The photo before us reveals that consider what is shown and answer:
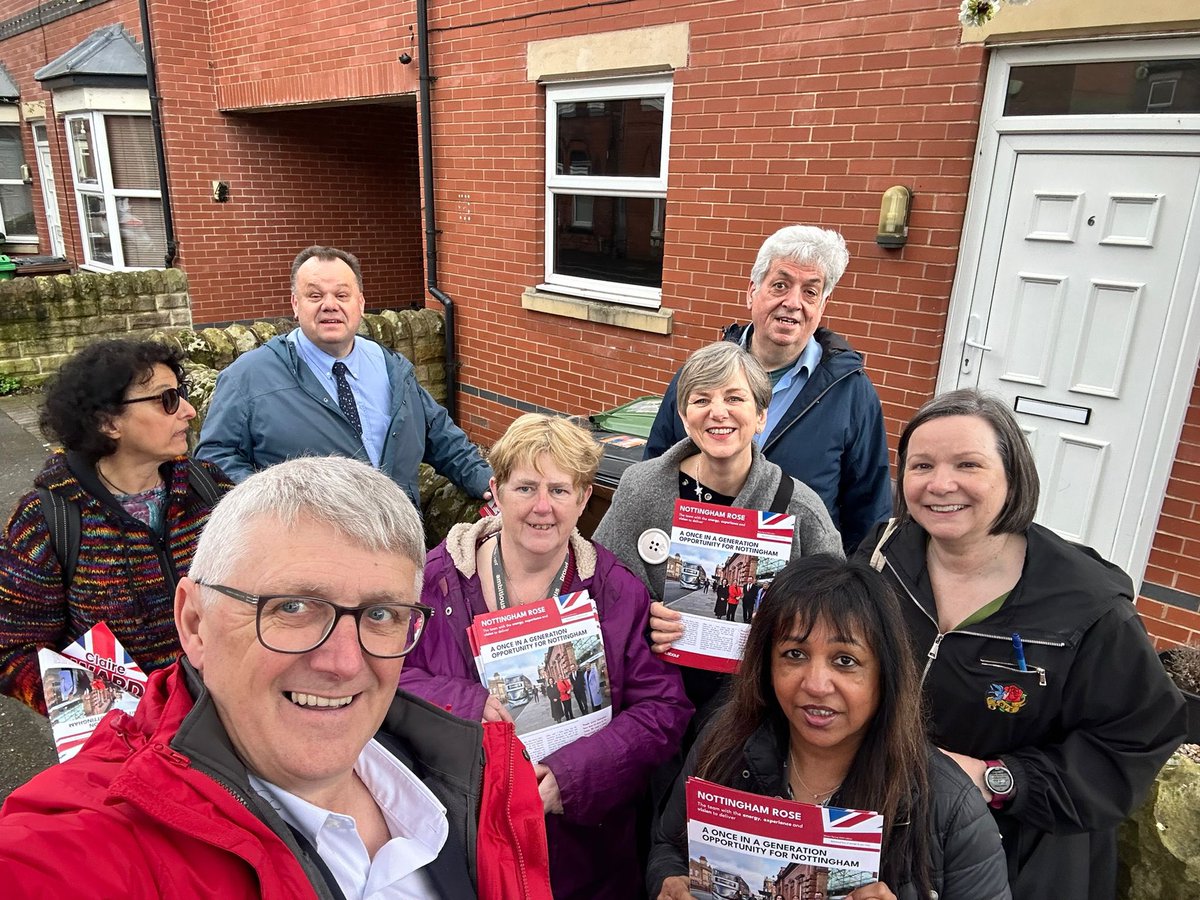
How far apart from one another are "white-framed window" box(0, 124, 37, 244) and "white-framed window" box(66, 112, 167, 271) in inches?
151

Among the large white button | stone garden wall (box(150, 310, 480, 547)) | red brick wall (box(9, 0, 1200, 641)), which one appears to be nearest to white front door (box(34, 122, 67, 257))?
red brick wall (box(9, 0, 1200, 641))

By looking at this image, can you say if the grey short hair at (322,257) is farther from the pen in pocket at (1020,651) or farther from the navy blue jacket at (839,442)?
the pen in pocket at (1020,651)

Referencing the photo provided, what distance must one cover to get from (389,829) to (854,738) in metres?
0.91

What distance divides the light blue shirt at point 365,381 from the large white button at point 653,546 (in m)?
1.35

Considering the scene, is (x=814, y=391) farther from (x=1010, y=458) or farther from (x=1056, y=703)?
(x=1056, y=703)

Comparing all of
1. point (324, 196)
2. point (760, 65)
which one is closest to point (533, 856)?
point (760, 65)

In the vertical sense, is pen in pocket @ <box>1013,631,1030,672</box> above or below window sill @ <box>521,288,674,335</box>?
below

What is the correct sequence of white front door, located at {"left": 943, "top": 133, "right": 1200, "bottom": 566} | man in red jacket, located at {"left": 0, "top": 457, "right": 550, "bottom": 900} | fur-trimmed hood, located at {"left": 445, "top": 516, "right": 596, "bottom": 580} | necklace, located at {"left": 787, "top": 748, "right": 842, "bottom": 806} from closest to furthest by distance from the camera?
man in red jacket, located at {"left": 0, "top": 457, "right": 550, "bottom": 900} < necklace, located at {"left": 787, "top": 748, "right": 842, "bottom": 806} < fur-trimmed hood, located at {"left": 445, "top": 516, "right": 596, "bottom": 580} < white front door, located at {"left": 943, "top": 133, "right": 1200, "bottom": 566}

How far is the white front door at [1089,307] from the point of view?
3.40 m

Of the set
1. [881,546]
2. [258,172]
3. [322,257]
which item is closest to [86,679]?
[322,257]

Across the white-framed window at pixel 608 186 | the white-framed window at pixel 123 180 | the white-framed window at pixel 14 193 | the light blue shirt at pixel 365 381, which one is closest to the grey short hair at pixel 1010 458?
the light blue shirt at pixel 365 381

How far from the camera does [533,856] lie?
1.37 m

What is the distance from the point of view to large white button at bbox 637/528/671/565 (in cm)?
213

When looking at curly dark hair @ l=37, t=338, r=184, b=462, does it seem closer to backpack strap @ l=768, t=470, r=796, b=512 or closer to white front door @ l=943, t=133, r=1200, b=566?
backpack strap @ l=768, t=470, r=796, b=512
